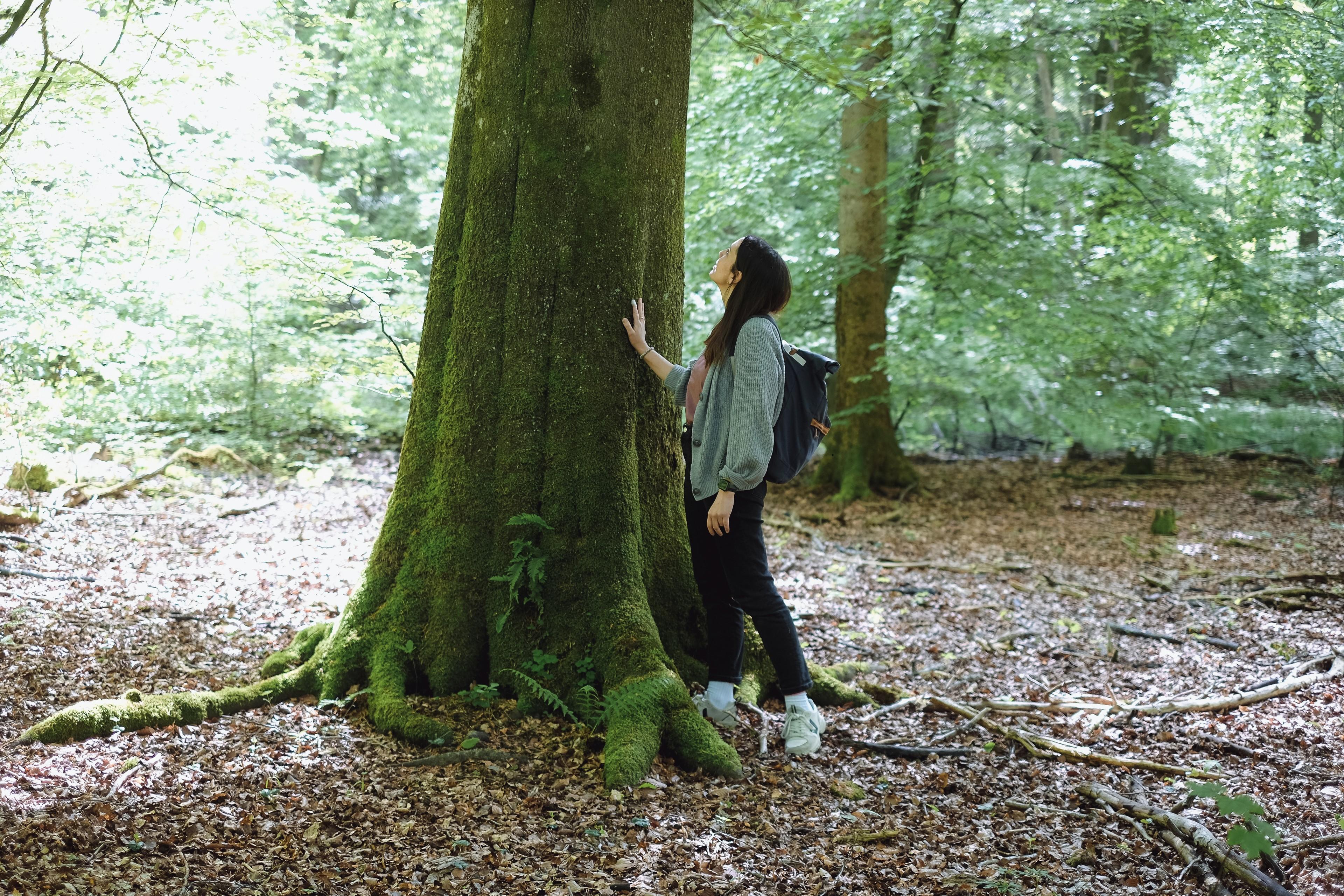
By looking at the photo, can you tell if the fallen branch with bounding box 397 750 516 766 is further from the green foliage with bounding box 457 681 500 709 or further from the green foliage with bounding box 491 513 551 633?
the green foliage with bounding box 491 513 551 633

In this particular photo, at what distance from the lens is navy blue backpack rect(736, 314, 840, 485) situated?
3674mm

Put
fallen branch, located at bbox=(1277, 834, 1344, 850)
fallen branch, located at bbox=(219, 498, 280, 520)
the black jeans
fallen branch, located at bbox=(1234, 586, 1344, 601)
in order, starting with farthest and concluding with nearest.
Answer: fallen branch, located at bbox=(219, 498, 280, 520)
fallen branch, located at bbox=(1234, 586, 1344, 601)
the black jeans
fallen branch, located at bbox=(1277, 834, 1344, 850)

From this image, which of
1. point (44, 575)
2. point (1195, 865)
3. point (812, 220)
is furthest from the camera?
point (812, 220)

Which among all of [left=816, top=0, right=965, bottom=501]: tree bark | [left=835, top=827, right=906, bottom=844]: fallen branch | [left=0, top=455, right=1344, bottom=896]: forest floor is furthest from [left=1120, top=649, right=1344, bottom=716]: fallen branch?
[left=816, top=0, right=965, bottom=501]: tree bark

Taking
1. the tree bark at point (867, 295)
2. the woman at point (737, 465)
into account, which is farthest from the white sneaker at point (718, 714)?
the tree bark at point (867, 295)

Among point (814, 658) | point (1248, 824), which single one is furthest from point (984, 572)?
point (1248, 824)

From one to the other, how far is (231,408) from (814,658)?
849cm

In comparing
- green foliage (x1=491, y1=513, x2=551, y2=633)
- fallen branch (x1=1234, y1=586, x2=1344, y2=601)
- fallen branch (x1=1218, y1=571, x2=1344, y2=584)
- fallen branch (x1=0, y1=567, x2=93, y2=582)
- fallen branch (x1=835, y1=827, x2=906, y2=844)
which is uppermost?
green foliage (x1=491, y1=513, x2=551, y2=633)

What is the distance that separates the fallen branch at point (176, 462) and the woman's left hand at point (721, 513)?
6412mm

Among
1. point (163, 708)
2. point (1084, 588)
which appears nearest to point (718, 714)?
point (163, 708)

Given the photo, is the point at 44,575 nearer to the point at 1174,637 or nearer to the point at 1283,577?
the point at 1174,637

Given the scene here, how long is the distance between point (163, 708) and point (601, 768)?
1.75 m

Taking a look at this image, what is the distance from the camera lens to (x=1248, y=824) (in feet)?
8.23

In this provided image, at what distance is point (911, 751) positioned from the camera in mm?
3791
